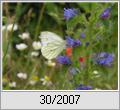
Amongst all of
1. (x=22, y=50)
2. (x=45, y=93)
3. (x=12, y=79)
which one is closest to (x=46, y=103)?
(x=45, y=93)

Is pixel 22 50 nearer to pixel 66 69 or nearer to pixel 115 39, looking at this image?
pixel 115 39

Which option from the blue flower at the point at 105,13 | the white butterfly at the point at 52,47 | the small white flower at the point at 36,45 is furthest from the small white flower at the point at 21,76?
the blue flower at the point at 105,13

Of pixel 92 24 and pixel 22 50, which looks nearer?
pixel 92 24

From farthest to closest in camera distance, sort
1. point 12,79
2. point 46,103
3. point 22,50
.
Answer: point 22,50, point 12,79, point 46,103

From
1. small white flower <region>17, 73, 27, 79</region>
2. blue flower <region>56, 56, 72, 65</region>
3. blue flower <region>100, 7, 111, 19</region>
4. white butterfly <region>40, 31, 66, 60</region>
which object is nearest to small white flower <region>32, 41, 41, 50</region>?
small white flower <region>17, 73, 27, 79</region>

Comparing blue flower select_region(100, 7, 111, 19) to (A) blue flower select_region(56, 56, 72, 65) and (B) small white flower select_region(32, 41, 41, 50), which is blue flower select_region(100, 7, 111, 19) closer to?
(A) blue flower select_region(56, 56, 72, 65)

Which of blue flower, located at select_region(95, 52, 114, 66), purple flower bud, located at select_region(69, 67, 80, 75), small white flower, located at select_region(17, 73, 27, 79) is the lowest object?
small white flower, located at select_region(17, 73, 27, 79)

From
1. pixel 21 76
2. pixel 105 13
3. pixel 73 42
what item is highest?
pixel 105 13

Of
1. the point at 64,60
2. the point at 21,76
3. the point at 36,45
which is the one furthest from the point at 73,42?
the point at 36,45

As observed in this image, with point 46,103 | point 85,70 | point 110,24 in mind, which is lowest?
point 46,103

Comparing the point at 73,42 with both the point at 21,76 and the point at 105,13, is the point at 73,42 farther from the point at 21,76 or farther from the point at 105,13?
the point at 21,76

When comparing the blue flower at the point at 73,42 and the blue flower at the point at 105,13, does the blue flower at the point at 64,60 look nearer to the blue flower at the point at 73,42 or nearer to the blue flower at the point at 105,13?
the blue flower at the point at 73,42
